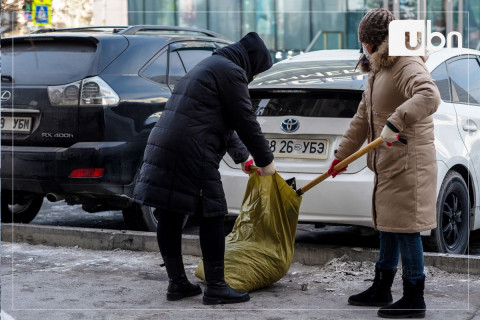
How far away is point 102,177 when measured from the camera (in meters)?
6.73

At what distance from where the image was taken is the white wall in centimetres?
2930

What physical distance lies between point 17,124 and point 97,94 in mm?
722

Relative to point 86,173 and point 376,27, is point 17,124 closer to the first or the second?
point 86,173

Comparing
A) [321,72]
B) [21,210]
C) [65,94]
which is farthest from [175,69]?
[21,210]

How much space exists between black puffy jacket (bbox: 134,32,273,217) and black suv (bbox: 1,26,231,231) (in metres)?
1.88

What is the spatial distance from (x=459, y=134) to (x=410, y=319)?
186 centimetres

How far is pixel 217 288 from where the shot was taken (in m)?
4.99

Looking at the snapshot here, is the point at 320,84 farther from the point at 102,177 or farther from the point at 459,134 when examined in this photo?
the point at 102,177

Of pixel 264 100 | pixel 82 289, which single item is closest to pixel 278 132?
pixel 264 100

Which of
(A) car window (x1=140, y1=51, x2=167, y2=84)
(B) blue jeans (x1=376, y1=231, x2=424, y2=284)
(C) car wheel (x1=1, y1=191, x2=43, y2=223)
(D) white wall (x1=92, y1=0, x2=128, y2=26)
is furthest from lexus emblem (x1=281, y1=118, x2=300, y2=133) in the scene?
(D) white wall (x1=92, y1=0, x2=128, y2=26)

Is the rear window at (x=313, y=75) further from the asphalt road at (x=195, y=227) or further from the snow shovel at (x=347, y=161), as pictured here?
the asphalt road at (x=195, y=227)

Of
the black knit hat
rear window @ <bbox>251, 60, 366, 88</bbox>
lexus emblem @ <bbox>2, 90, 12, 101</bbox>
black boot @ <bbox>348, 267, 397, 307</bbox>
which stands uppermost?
the black knit hat

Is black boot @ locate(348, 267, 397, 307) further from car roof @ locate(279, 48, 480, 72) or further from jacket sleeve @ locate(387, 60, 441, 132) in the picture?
car roof @ locate(279, 48, 480, 72)

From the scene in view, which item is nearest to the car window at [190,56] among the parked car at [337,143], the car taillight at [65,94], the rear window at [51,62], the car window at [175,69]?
the car window at [175,69]
